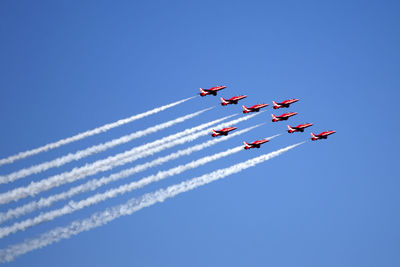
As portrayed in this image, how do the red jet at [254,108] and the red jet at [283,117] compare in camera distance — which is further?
the red jet at [283,117]

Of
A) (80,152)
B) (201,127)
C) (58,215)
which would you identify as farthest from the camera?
(201,127)

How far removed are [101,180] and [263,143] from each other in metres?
31.1

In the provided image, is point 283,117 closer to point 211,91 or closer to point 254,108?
point 254,108

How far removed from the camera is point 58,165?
134m

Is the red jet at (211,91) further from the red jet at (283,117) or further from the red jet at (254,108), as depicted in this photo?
the red jet at (283,117)

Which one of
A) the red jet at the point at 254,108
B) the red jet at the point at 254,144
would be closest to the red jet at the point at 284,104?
the red jet at the point at 254,108

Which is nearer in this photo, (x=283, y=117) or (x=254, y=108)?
(x=254, y=108)

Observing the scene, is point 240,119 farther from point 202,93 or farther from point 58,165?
point 58,165

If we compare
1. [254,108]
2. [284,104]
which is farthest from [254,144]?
[284,104]

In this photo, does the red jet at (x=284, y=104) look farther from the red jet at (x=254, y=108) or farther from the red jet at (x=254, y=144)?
the red jet at (x=254, y=144)

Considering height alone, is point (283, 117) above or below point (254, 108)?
below

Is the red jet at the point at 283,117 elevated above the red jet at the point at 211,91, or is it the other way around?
the red jet at the point at 211,91

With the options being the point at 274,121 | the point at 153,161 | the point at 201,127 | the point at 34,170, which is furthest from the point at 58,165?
the point at 274,121

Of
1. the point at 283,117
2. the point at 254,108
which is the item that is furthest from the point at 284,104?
the point at 254,108
